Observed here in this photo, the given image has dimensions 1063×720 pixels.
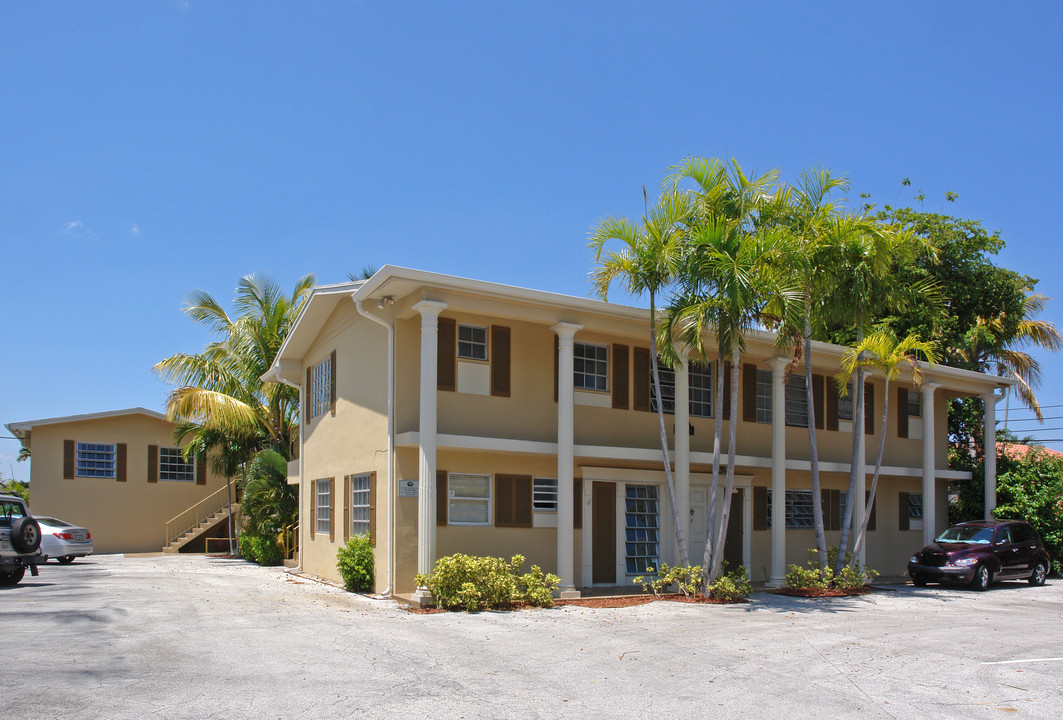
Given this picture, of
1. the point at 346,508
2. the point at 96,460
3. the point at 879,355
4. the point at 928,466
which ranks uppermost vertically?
the point at 879,355

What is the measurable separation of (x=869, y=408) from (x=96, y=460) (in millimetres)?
23871

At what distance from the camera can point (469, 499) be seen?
15406 mm

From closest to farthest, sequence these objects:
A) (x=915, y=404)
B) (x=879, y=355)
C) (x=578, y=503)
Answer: (x=578, y=503) → (x=879, y=355) → (x=915, y=404)

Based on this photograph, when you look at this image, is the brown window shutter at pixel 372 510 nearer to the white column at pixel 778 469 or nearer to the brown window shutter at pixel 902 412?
the white column at pixel 778 469

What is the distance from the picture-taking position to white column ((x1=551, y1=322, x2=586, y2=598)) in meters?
14.9

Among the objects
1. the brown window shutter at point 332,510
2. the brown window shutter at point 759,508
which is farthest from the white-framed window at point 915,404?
the brown window shutter at point 332,510

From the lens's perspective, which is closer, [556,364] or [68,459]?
[556,364]

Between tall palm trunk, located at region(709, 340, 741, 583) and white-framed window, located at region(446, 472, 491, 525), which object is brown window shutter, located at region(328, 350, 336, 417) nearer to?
white-framed window, located at region(446, 472, 491, 525)

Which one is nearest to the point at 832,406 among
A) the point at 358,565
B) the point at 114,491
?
the point at 358,565

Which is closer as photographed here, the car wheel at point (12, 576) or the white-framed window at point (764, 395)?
the car wheel at point (12, 576)

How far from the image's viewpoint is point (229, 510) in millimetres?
28375

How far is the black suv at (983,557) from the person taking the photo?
1842cm

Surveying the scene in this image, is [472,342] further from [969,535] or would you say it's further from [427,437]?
[969,535]

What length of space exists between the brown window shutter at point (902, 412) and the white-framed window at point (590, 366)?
32.5 ft
